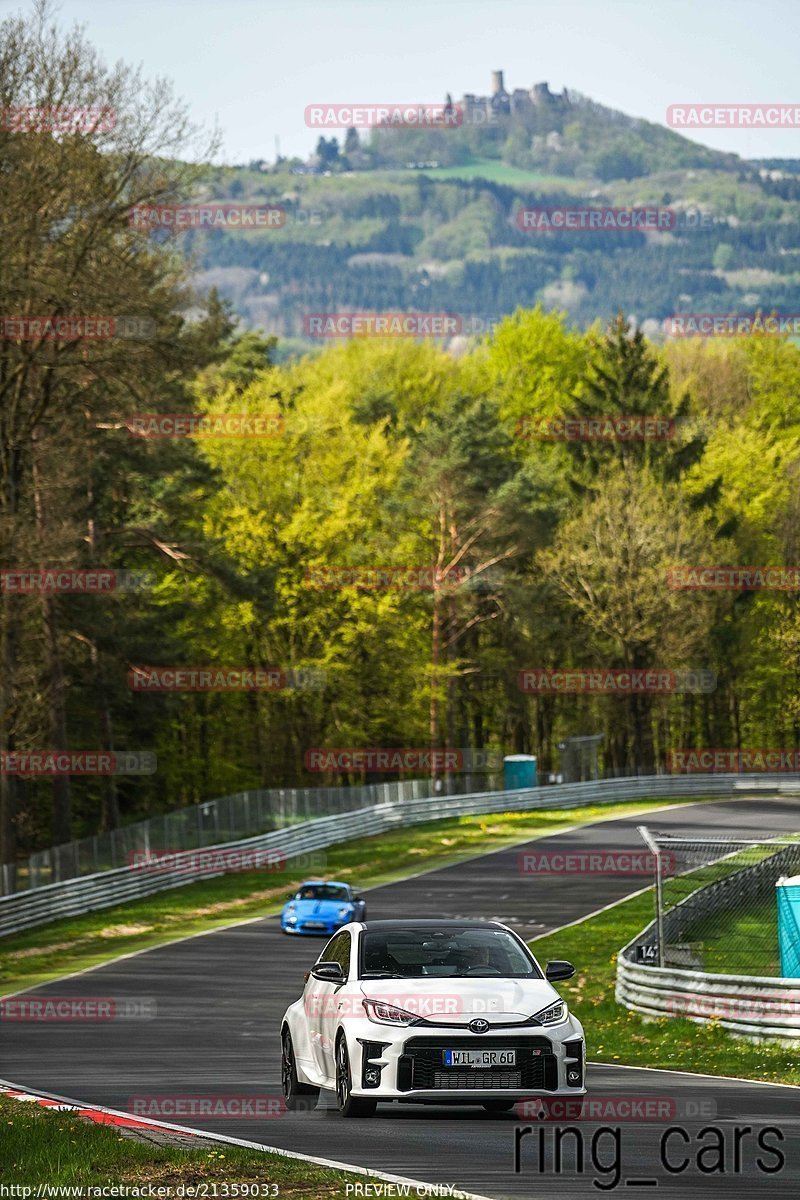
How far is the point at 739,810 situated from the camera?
59.0 metres

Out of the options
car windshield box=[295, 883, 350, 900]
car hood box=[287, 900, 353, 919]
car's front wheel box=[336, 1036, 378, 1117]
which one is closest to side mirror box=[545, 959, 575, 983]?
car's front wheel box=[336, 1036, 378, 1117]

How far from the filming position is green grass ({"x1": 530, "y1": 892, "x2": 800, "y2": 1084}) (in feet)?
57.1

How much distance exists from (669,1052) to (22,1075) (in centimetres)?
666

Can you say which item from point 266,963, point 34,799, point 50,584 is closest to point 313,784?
point 34,799

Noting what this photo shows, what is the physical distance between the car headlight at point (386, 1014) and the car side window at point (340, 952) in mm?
681

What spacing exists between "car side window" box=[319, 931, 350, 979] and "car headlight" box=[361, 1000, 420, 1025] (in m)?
0.68

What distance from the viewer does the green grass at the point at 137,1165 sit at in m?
9.69

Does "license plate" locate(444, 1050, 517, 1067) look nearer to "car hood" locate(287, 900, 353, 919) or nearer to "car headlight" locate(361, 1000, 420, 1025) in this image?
"car headlight" locate(361, 1000, 420, 1025)

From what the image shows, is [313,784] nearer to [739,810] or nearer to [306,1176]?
[739,810]

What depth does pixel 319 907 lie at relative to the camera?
3562 centimetres

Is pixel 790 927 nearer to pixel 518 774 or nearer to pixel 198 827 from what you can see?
pixel 198 827

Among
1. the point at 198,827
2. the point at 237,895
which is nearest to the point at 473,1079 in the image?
the point at 237,895

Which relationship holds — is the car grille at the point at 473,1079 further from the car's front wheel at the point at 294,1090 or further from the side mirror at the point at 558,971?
the car's front wheel at the point at 294,1090

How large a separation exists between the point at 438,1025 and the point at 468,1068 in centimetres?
33
